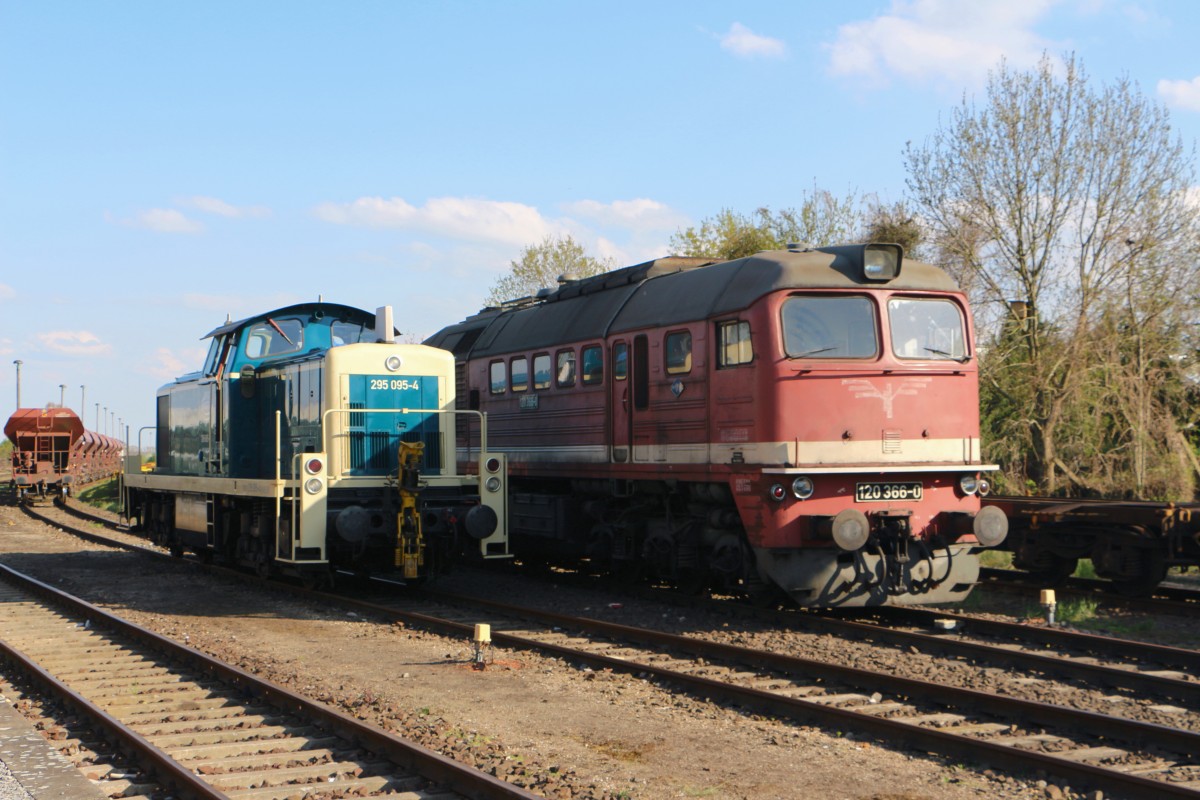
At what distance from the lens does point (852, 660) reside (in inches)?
375

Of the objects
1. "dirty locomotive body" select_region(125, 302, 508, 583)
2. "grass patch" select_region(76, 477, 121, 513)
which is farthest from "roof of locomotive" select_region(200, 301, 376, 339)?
"grass patch" select_region(76, 477, 121, 513)

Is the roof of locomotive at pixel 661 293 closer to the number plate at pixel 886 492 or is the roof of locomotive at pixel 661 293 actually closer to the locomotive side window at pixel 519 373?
the locomotive side window at pixel 519 373

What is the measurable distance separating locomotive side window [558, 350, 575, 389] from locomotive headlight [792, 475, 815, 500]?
441cm

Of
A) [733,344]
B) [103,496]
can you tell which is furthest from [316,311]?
[103,496]

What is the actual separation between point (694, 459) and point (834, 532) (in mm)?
2066

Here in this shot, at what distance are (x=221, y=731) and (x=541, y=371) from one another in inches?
335

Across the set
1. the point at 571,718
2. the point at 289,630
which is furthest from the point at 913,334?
the point at 289,630

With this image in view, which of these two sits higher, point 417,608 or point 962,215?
point 962,215

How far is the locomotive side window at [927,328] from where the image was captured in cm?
1131

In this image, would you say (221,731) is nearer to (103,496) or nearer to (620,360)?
(620,360)

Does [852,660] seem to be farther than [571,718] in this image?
Yes

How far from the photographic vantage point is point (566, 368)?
1462 centimetres

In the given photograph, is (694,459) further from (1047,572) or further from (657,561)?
(1047,572)

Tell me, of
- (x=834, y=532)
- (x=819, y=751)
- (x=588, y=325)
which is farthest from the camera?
(x=588, y=325)
